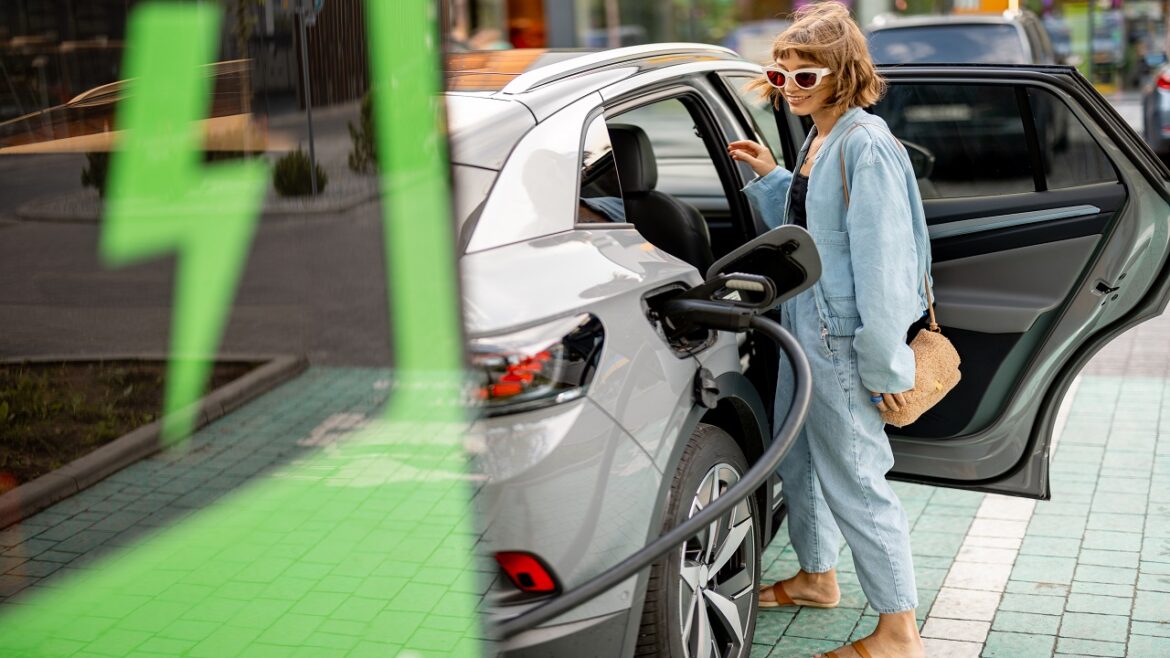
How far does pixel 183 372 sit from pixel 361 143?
0.52 meters

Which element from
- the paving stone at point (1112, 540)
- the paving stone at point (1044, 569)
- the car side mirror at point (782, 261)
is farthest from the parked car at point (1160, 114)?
the car side mirror at point (782, 261)

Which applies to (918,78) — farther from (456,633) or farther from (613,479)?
(456,633)

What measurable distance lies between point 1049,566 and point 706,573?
1611 millimetres

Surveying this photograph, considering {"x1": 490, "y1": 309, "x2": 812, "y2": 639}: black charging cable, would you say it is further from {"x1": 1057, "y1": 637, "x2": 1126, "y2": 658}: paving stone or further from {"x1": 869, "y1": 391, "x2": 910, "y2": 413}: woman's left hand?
{"x1": 1057, "y1": 637, "x2": 1126, "y2": 658}: paving stone

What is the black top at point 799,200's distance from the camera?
3107 mm

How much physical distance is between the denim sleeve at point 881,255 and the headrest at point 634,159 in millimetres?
712

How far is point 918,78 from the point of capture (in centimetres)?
337

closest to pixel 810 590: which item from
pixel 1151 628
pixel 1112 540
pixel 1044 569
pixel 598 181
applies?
pixel 1044 569

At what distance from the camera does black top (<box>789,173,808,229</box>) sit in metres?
3.11

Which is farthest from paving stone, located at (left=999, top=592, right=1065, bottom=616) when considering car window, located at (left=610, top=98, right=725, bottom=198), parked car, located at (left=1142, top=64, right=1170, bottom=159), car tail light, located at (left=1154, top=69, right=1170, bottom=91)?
car tail light, located at (left=1154, top=69, right=1170, bottom=91)

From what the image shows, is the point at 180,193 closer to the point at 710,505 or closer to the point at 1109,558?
the point at 710,505

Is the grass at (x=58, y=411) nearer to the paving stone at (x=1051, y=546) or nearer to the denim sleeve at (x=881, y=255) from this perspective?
the denim sleeve at (x=881, y=255)

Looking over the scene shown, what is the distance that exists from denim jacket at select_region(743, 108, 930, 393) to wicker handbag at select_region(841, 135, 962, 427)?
0.08 metres

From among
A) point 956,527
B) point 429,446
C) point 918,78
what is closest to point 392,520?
point 429,446
